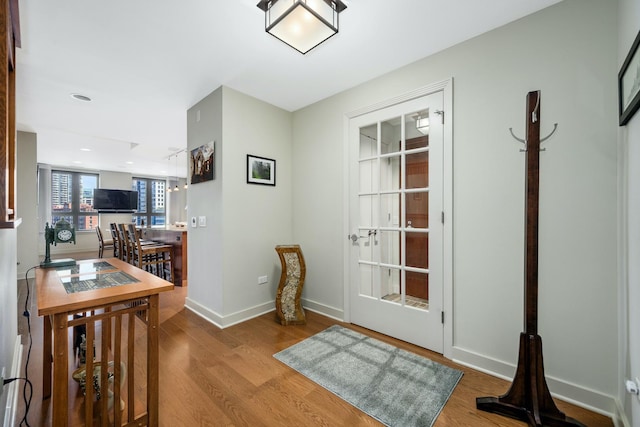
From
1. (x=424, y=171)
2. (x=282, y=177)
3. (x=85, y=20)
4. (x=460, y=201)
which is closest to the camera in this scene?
(x=85, y=20)

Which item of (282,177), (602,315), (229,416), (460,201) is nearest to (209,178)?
(282,177)

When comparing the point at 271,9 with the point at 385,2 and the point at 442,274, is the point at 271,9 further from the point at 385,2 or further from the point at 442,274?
the point at 442,274

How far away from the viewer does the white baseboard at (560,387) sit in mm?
1526

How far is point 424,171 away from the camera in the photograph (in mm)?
2293

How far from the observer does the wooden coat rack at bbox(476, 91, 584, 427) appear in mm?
1459

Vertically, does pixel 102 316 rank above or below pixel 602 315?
above

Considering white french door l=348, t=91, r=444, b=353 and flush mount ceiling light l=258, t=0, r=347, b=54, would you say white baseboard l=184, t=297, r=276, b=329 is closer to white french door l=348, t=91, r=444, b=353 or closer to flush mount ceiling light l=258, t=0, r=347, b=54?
white french door l=348, t=91, r=444, b=353

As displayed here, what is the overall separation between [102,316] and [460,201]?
2324 mm

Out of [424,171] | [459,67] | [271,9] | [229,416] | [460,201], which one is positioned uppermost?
[271,9]

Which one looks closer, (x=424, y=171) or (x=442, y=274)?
(x=442, y=274)

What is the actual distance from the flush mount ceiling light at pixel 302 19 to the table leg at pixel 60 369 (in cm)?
187

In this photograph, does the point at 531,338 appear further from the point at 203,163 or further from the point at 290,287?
the point at 203,163

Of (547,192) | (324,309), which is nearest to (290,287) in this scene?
(324,309)

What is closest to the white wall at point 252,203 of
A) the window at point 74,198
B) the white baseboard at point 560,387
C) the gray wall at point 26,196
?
the white baseboard at point 560,387
